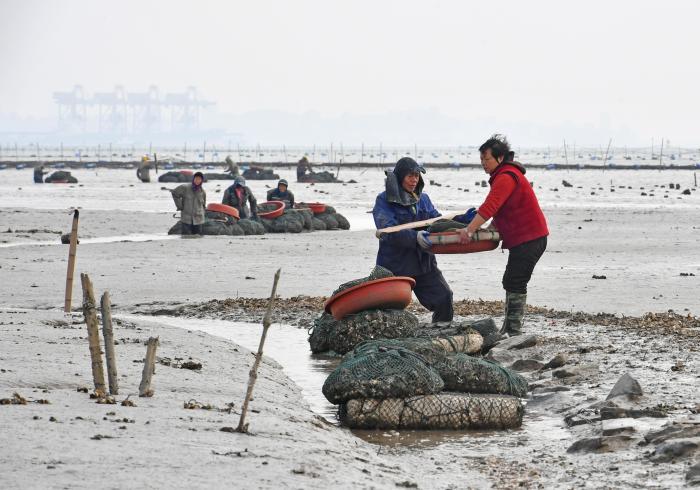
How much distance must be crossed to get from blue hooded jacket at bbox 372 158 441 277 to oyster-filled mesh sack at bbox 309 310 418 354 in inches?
16.7

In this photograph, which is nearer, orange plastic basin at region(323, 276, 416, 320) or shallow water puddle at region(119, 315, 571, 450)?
shallow water puddle at region(119, 315, 571, 450)

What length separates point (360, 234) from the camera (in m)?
27.2

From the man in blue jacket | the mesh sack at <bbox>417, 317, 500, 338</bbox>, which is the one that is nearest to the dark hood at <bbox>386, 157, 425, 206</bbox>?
the man in blue jacket

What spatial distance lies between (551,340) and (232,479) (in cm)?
614

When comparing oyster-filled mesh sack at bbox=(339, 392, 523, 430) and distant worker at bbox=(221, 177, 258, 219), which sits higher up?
distant worker at bbox=(221, 177, 258, 219)

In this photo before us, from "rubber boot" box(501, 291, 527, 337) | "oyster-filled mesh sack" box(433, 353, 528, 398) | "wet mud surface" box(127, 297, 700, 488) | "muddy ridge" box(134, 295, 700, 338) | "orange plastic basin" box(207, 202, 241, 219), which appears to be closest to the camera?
"wet mud surface" box(127, 297, 700, 488)

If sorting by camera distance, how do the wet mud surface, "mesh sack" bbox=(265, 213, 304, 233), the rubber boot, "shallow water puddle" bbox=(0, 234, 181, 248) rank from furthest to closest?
"mesh sack" bbox=(265, 213, 304, 233) < "shallow water puddle" bbox=(0, 234, 181, 248) < the rubber boot < the wet mud surface

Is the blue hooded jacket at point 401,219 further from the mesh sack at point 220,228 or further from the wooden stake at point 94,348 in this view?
the mesh sack at point 220,228

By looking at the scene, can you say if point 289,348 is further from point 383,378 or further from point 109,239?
point 109,239

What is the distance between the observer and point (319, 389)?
949 cm

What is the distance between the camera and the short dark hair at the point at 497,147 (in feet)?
34.4

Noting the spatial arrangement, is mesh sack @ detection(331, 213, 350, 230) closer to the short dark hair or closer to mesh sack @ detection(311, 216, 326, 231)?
mesh sack @ detection(311, 216, 326, 231)

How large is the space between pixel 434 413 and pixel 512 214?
3.05 metres

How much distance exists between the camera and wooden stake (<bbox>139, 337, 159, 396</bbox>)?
7026mm
